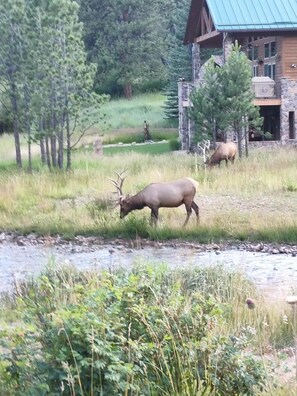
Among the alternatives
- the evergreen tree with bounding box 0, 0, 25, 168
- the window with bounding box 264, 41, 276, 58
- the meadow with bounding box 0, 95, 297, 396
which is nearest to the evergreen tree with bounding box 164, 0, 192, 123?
the window with bounding box 264, 41, 276, 58

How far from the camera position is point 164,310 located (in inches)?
212

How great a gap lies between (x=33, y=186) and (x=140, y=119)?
3100 cm

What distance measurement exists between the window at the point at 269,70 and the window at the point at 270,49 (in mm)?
446

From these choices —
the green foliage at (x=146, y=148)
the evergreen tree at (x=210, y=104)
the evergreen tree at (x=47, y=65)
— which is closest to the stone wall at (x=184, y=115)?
the green foliage at (x=146, y=148)

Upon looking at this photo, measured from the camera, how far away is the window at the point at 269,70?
3553 cm

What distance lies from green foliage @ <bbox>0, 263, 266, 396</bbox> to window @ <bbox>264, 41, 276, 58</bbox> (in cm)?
3139

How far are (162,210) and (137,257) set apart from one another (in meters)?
5.71

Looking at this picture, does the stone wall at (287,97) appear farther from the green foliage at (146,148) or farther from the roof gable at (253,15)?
the green foliage at (146,148)

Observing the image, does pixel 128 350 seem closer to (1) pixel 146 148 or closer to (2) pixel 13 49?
(2) pixel 13 49

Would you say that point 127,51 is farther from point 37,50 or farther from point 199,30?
point 37,50

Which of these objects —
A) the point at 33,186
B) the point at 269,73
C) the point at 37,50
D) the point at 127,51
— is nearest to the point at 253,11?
the point at 269,73

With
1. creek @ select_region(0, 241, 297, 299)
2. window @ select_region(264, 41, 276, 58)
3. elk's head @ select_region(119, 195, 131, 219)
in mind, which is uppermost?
window @ select_region(264, 41, 276, 58)

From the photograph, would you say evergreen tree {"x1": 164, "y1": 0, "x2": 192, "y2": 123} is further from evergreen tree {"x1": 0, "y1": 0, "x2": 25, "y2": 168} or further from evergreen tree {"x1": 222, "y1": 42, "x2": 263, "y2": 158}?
evergreen tree {"x1": 0, "y1": 0, "x2": 25, "y2": 168}

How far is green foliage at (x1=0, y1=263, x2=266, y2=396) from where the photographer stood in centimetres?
482
